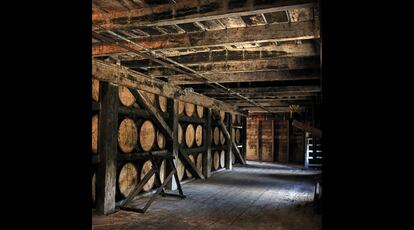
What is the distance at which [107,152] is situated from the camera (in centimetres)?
619

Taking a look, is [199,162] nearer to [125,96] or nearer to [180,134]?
[180,134]

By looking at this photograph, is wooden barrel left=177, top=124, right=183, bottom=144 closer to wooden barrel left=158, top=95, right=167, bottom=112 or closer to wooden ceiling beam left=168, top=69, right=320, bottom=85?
wooden barrel left=158, top=95, right=167, bottom=112

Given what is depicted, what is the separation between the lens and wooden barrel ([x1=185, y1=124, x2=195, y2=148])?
33.4 feet

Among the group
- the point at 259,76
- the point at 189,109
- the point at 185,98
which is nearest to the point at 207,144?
the point at 189,109

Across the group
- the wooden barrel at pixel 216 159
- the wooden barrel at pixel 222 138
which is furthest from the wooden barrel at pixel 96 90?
the wooden barrel at pixel 222 138

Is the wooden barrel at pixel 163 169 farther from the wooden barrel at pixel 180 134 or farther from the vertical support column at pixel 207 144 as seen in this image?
the vertical support column at pixel 207 144

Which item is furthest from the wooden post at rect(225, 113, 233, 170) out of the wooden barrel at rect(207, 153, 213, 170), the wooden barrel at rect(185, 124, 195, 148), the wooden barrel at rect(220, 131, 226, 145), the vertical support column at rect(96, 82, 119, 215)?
the vertical support column at rect(96, 82, 119, 215)

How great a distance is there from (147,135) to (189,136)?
2667 mm

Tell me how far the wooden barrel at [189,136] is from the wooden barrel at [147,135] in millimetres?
2121

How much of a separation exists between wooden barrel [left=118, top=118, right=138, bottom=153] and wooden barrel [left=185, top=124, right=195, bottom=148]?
2948 mm

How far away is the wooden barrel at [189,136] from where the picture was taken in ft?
33.4

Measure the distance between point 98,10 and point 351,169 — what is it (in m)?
4.03
